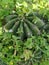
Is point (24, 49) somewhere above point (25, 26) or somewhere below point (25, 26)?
below

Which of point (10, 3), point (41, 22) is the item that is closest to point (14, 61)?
point (41, 22)

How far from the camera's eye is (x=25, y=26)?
193cm

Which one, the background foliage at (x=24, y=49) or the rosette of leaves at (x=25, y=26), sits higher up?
Result: the rosette of leaves at (x=25, y=26)

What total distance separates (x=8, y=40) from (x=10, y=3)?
344 mm

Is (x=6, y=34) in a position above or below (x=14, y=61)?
above

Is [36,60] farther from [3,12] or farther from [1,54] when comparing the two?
[3,12]

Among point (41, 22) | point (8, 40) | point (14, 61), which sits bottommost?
point (14, 61)

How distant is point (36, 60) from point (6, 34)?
1.02 feet

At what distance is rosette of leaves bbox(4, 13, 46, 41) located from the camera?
1925 mm

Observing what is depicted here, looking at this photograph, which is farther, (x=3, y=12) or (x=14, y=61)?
(x=3, y=12)

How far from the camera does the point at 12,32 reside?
1945 millimetres

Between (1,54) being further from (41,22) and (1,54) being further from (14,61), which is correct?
(41,22)

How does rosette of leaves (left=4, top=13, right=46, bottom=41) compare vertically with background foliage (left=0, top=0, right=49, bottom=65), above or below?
above

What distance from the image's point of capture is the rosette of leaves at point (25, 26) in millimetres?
1925
